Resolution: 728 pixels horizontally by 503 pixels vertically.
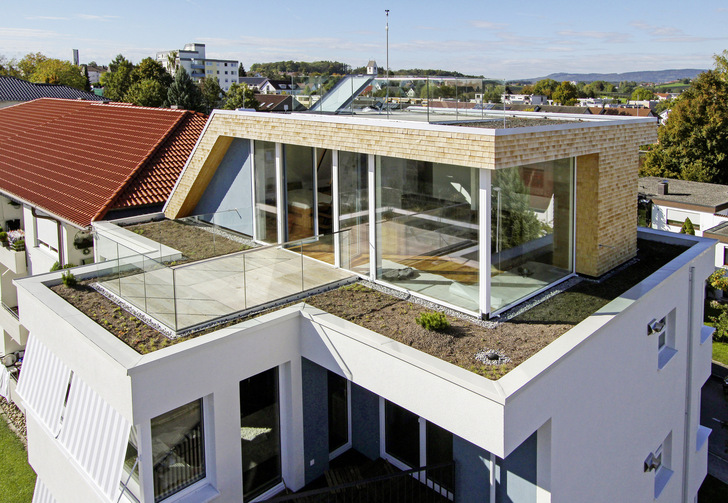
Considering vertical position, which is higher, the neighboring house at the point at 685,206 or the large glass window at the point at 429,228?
the large glass window at the point at 429,228

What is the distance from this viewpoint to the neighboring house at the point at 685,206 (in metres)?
36.5

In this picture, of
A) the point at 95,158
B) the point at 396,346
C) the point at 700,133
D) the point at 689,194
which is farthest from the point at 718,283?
the point at 95,158

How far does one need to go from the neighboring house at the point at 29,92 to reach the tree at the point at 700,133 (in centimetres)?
4890

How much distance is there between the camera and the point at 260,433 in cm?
1015

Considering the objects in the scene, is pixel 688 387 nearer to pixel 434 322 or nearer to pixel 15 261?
pixel 434 322

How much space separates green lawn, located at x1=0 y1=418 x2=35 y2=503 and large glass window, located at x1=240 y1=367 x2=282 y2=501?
13.3 m

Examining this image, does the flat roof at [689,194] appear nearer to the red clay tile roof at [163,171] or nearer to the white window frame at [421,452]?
the red clay tile roof at [163,171]

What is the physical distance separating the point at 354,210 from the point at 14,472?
54.7 feet

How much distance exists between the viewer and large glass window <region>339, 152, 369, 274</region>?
39.0ft

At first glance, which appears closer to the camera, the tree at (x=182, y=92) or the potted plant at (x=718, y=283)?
the potted plant at (x=718, y=283)

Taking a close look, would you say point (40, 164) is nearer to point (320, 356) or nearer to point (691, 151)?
point (320, 356)

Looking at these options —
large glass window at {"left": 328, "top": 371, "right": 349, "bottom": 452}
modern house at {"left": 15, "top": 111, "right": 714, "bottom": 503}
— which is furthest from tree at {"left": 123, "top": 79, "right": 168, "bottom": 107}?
large glass window at {"left": 328, "top": 371, "right": 349, "bottom": 452}

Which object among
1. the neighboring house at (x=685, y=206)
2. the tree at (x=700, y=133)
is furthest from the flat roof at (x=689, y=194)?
the tree at (x=700, y=133)

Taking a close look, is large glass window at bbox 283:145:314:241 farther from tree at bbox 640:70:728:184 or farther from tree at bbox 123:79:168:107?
tree at bbox 123:79:168:107
